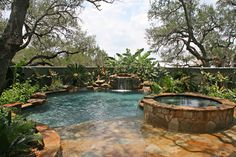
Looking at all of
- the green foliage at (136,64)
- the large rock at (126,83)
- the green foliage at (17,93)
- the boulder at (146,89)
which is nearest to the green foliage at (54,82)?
the green foliage at (17,93)

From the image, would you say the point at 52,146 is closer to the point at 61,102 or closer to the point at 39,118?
the point at 39,118

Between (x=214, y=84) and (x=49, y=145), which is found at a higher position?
(x=214, y=84)

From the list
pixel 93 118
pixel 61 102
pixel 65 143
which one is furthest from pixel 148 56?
pixel 65 143

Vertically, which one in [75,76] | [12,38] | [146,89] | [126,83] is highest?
[12,38]

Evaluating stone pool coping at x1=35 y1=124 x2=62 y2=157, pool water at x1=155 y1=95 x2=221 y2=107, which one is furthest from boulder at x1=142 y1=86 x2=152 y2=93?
stone pool coping at x1=35 y1=124 x2=62 y2=157

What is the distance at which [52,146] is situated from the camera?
422 centimetres

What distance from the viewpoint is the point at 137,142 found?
569 cm

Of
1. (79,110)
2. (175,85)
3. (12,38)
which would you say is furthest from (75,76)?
(12,38)

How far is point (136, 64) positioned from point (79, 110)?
8735 mm

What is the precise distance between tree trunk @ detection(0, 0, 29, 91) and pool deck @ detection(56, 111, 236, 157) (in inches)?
98.3

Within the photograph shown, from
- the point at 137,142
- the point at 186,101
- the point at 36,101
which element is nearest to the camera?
the point at 137,142

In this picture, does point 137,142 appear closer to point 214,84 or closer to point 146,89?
point 214,84

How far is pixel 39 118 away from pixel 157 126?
156 inches

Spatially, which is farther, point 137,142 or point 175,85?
point 175,85
